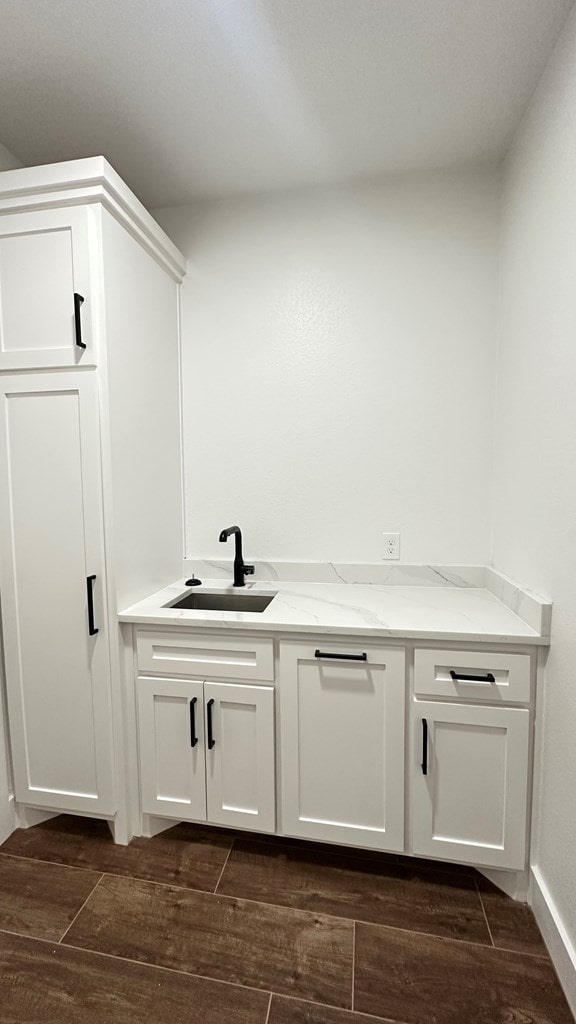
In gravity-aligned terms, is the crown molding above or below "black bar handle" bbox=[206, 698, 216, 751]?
above

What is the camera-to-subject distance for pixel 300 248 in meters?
1.99

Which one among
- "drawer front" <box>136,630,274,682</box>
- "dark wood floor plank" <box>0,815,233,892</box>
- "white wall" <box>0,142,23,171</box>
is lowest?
"dark wood floor plank" <box>0,815,233,892</box>

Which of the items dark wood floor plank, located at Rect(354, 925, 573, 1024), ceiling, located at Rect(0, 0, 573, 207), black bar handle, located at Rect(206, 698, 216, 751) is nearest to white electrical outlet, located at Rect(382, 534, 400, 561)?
black bar handle, located at Rect(206, 698, 216, 751)

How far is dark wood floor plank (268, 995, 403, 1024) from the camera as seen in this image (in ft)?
3.58

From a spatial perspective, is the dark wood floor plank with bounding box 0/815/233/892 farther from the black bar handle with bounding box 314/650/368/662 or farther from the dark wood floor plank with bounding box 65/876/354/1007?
the black bar handle with bounding box 314/650/368/662

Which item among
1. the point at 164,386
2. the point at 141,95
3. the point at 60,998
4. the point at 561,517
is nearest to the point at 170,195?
the point at 141,95

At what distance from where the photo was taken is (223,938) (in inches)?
50.9

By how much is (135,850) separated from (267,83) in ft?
9.03

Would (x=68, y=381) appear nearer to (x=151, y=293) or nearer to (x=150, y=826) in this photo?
(x=151, y=293)

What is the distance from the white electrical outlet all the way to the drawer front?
73 centimetres

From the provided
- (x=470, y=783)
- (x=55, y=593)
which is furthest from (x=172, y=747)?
(x=470, y=783)

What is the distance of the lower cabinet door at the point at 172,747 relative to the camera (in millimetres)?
1602

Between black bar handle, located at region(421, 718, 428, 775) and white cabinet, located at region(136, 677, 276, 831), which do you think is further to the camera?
white cabinet, located at region(136, 677, 276, 831)

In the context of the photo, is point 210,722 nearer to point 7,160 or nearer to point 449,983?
point 449,983
